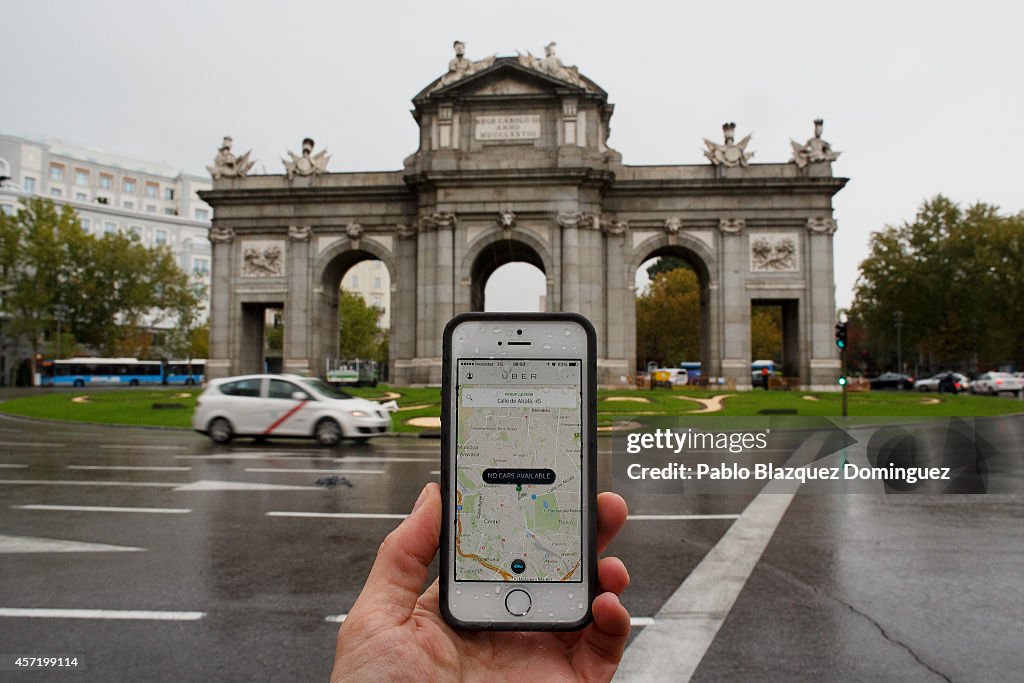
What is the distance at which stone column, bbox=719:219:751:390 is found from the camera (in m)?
38.7

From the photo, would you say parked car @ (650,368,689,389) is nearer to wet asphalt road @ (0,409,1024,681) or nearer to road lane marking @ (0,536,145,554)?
wet asphalt road @ (0,409,1024,681)

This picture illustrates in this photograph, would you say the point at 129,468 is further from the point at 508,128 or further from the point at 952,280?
the point at 952,280

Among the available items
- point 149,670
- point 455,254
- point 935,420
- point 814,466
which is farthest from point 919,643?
point 455,254

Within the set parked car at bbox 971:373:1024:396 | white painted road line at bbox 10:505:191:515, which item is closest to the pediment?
white painted road line at bbox 10:505:191:515

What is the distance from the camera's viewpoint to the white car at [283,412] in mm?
16859

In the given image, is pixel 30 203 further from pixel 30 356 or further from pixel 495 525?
pixel 495 525

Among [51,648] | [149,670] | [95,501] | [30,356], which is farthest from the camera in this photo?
[30,356]

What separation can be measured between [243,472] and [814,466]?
406 inches

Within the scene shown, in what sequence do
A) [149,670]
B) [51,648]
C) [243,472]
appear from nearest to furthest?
[149,670] → [51,648] → [243,472]

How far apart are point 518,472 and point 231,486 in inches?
377

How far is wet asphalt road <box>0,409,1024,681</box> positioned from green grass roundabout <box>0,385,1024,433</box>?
11.0 metres

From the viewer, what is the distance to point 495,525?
2406 millimetres

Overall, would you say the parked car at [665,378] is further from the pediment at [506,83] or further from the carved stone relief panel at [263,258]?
the carved stone relief panel at [263,258]

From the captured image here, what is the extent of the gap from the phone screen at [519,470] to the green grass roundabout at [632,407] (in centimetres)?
1816
